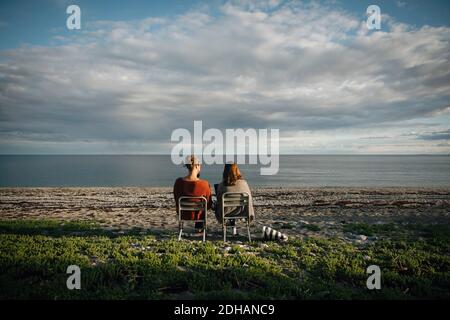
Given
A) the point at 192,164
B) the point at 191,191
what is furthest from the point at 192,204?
the point at 192,164

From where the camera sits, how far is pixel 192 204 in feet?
24.5

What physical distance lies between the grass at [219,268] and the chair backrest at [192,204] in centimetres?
97

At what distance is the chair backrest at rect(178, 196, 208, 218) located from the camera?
7371mm

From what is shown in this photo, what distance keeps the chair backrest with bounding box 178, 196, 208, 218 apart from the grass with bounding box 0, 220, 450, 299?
3.17ft

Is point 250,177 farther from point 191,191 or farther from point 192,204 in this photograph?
point 192,204

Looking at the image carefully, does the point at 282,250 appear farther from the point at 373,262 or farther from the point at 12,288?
the point at 12,288

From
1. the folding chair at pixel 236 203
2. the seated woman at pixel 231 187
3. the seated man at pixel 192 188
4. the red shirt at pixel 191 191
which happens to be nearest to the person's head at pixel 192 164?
the seated man at pixel 192 188

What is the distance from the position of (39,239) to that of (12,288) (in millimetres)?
3701

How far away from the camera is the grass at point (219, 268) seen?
4.18m

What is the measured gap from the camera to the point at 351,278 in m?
4.80

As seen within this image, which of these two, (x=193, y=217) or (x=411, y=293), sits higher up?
(x=193, y=217)

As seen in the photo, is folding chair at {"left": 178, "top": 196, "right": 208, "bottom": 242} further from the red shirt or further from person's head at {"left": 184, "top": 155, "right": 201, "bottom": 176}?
person's head at {"left": 184, "top": 155, "right": 201, "bottom": 176}

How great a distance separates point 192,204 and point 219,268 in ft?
8.58
